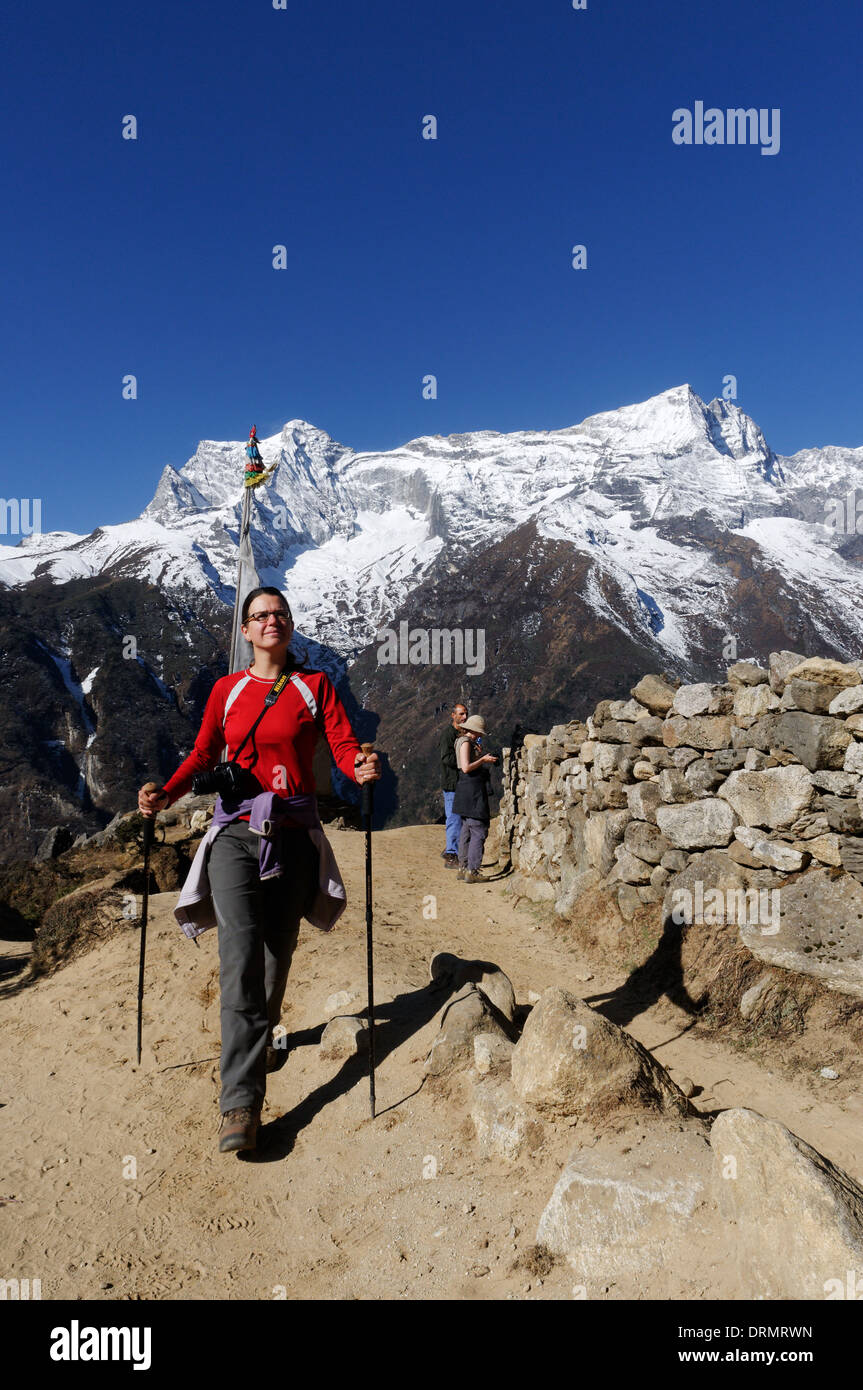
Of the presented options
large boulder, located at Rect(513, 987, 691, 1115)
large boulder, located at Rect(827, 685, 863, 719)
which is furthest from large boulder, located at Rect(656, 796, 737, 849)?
large boulder, located at Rect(513, 987, 691, 1115)

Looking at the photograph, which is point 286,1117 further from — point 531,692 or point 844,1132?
point 531,692

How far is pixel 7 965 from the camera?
8961mm

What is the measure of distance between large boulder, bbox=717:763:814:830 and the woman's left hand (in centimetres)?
386

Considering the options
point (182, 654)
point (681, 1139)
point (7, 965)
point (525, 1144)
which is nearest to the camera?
point (681, 1139)

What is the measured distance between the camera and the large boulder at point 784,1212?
257 centimetres

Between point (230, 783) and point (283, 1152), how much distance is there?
216cm

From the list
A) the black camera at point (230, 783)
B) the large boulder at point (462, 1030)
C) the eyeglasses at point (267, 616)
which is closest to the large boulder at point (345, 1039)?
the large boulder at point (462, 1030)

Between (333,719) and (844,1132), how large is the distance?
4046 millimetres

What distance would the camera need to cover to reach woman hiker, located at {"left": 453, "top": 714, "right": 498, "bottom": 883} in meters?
11.7

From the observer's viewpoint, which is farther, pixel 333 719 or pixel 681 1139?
pixel 333 719

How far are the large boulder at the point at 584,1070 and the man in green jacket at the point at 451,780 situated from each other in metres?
8.09
